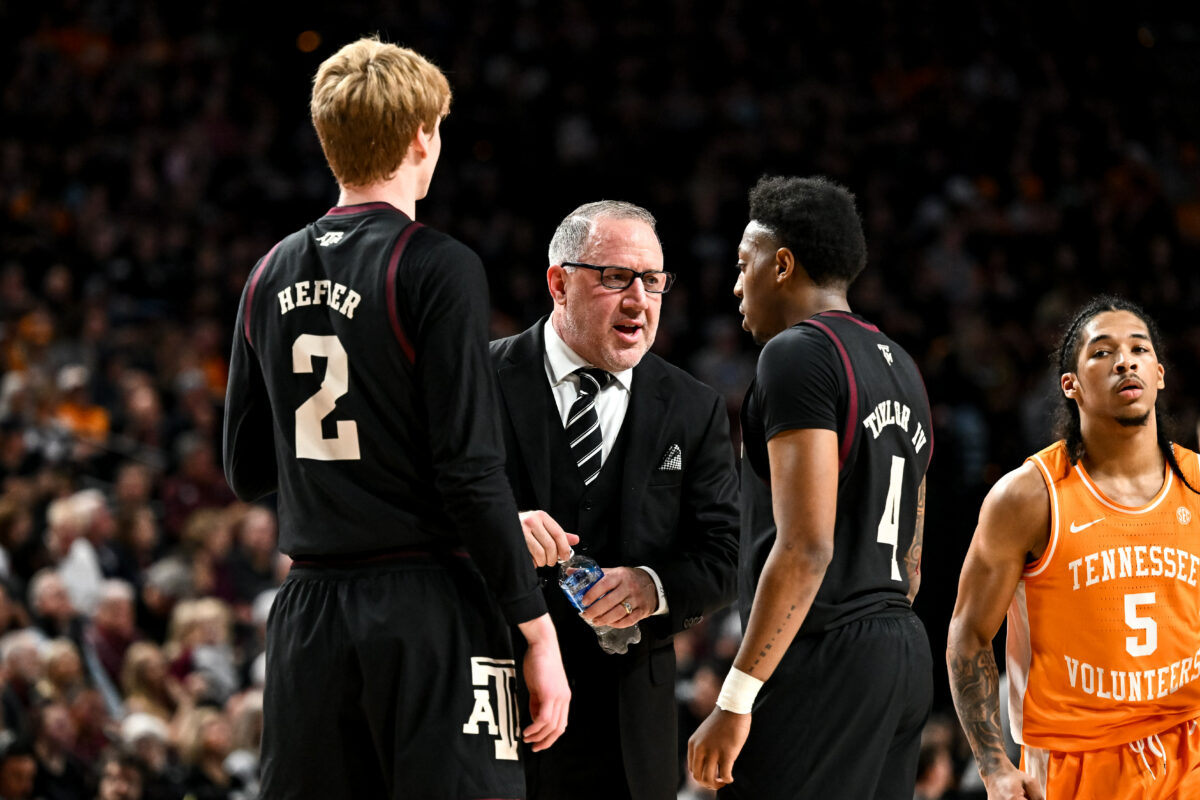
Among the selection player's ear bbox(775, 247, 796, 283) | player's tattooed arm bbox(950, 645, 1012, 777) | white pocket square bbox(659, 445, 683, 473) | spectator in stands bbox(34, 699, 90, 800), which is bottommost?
spectator in stands bbox(34, 699, 90, 800)

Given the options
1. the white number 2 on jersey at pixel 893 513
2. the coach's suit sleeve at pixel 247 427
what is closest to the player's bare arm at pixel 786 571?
the white number 2 on jersey at pixel 893 513

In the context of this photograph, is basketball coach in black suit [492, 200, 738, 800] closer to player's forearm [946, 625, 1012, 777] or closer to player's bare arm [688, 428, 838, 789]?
player's bare arm [688, 428, 838, 789]

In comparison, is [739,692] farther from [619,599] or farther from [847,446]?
[847,446]

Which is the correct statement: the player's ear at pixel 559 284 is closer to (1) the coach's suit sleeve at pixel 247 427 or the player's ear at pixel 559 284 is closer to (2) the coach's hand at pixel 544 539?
(2) the coach's hand at pixel 544 539

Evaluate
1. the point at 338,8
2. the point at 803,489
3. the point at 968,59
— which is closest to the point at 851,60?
the point at 968,59

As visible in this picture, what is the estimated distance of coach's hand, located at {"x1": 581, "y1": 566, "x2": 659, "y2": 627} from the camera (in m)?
3.82

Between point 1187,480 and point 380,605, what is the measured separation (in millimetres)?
2735

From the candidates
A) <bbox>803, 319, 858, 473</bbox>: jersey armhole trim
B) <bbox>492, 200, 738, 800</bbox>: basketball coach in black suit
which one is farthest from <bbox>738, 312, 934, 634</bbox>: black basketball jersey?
<bbox>492, 200, 738, 800</bbox>: basketball coach in black suit

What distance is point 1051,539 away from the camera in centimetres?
432

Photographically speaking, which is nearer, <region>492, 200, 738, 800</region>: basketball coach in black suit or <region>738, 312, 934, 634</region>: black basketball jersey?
<region>738, 312, 934, 634</region>: black basketball jersey

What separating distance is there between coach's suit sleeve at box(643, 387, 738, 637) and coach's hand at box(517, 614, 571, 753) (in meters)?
0.97

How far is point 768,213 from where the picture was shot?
385 cm

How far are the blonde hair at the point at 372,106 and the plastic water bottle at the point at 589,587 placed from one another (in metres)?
1.28

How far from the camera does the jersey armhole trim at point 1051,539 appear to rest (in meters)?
4.31
